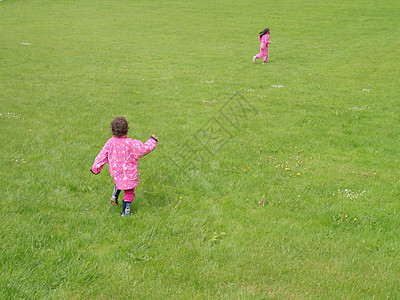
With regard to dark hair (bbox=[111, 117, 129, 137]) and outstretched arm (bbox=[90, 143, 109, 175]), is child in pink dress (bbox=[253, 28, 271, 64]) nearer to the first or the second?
dark hair (bbox=[111, 117, 129, 137])

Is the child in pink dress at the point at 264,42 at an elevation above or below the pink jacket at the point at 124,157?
above

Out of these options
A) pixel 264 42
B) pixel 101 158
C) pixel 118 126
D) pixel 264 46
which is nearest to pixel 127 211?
pixel 101 158

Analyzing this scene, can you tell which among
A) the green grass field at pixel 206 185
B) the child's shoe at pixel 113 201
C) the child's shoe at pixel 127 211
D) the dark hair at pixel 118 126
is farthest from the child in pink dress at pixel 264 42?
the child's shoe at pixel 127 211

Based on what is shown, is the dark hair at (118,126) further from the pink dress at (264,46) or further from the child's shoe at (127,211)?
the pink dress at (264,46)

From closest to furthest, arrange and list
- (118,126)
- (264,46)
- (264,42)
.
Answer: (118,126) < (264,42) < (264,46)

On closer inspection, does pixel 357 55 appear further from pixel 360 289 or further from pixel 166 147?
pixel 360 289

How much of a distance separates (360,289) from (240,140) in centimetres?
583

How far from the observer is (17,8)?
5353 cm

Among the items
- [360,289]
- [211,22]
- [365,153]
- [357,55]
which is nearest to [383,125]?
[365,153]

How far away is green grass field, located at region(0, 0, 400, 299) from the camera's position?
4094mm

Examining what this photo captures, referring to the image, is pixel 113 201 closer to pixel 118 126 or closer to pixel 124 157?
pixel 124 157

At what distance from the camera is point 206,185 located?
672cm

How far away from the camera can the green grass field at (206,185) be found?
13.4ft

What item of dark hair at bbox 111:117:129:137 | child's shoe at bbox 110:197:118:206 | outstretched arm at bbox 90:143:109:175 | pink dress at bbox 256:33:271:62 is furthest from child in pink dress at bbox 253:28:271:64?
child's shoe at bbox 110:197:118:206
